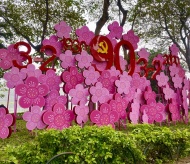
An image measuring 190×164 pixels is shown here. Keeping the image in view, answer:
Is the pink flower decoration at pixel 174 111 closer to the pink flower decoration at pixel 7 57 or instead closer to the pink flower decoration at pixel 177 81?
the pink flower decoration at pixel 177 81

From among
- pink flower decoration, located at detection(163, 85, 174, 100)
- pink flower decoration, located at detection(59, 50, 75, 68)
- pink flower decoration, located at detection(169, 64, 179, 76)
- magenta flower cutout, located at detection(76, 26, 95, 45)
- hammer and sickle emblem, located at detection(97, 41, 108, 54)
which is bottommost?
pink flower decoration, located at detection(163, 85, 174, 100)

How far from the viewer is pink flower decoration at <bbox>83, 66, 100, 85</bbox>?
8.67 meters

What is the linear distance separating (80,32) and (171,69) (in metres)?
4.20

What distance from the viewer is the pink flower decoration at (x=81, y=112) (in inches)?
326

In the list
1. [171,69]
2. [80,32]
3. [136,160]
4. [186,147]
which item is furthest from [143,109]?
[136,160]

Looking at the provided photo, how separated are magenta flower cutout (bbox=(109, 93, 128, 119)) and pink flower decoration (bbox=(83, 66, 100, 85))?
786mm

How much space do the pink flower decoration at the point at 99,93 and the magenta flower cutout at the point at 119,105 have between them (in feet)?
0.87

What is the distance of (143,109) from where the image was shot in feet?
33.6

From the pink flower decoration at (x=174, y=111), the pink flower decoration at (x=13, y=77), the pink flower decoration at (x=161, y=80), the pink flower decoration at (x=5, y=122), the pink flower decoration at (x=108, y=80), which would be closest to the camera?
the pink flower decoration at (x=5, y=122)

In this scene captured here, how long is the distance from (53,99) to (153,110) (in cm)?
367

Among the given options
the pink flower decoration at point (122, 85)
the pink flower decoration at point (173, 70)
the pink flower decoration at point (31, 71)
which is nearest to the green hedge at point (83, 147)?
the pink flower decoration at point (31, 71)

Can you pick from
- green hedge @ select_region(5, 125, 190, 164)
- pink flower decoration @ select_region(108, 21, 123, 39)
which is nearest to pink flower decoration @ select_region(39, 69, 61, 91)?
pink flower decoration @ select_region(108, 21, 123, 39)

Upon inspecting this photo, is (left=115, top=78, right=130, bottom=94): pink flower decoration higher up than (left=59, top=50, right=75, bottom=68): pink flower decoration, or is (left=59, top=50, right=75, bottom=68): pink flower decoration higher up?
(left=59, top=50, right=75, bottom=68): pink flower decoration

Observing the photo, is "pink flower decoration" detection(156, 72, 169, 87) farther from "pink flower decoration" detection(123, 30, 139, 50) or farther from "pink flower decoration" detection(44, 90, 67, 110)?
"pink flower decoration" detection(44, 90, 67, 110)
